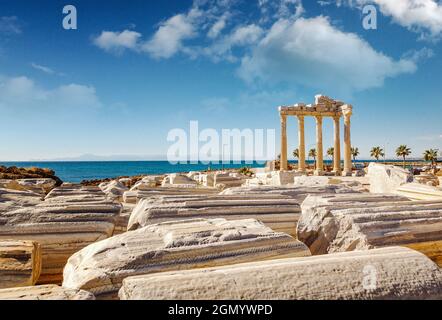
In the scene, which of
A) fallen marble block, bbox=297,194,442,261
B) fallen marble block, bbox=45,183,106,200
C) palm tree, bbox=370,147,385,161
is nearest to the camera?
fallen marble block, bbox=297,194,442,261

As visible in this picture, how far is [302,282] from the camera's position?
5.58 ft

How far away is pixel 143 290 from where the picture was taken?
159 cm

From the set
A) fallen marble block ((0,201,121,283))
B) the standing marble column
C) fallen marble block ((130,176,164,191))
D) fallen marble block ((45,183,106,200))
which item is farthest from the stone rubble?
the standing marble column

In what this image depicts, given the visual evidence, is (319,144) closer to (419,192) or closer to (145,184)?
(145,184)

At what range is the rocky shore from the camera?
1.68m

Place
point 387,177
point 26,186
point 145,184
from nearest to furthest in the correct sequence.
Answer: point 387,177, point 26,186, point 145,184

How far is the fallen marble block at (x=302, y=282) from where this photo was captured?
1.60m

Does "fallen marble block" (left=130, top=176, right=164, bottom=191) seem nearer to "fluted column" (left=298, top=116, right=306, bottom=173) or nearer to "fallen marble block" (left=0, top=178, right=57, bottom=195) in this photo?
"fallen marble block" (left=0, top=178, right=57, bottom=195)

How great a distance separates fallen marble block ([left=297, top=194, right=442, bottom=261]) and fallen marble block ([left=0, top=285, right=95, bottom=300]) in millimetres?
2125

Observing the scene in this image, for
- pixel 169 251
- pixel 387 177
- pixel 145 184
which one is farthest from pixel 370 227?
pixel 145 184

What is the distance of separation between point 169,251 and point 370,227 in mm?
1840

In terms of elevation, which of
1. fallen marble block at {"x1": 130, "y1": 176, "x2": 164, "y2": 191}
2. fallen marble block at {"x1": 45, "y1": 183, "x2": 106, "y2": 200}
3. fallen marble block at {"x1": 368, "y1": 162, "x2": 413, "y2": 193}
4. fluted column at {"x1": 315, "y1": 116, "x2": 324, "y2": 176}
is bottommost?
fallen marble block at {"x1": 130, "y1": 176, "x2": 164, "y2": 191}
